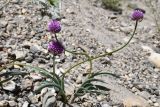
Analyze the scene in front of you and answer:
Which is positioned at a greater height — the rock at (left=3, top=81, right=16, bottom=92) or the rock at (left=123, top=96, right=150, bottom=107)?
the rock at (left=3, top=81, right=16, bottom=92)

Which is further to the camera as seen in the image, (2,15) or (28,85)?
(2,15)

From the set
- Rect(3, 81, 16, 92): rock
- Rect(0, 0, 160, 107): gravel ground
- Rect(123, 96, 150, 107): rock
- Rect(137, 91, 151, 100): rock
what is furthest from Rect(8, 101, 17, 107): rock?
Rect(137, 91, 151, 100): rock

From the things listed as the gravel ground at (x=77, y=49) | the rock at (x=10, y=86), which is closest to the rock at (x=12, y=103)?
the gravel ground at (x=77, y=49)

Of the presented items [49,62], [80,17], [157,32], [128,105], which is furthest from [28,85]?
[157,32]

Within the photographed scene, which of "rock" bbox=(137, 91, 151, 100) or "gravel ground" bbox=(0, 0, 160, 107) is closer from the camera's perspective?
"gravel ground" bbox=(0, 0, 160, 107)

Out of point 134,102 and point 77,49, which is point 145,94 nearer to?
point 134,102

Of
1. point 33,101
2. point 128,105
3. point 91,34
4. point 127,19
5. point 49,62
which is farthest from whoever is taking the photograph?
point 127,19

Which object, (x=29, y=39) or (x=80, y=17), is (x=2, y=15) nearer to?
(x=29, y=39)

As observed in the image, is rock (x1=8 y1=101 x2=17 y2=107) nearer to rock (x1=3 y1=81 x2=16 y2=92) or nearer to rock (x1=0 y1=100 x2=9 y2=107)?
rock (x1=0 y1=100 x2=9 y2=107)

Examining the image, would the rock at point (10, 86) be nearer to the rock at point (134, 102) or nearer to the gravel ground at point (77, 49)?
the gravel ground at point (77, 49)
